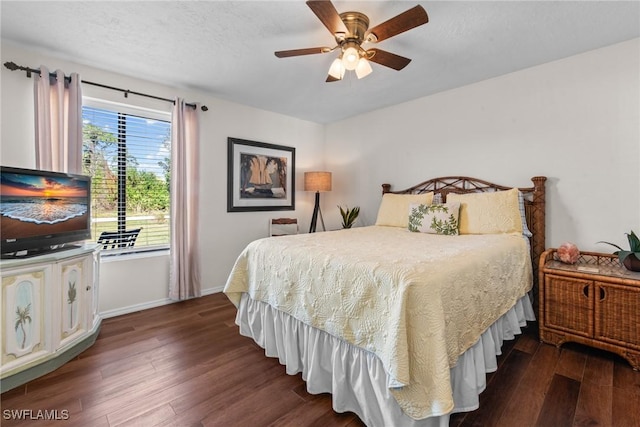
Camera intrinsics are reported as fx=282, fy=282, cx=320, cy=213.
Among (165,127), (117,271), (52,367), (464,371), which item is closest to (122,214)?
(117,271)

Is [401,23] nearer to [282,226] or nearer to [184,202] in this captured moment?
[184,202]

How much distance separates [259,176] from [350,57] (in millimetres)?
2435

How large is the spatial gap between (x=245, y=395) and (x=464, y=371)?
126 centimetres

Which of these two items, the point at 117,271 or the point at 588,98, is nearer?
the point at 588,98

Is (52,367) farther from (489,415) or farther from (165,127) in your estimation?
(489,415)

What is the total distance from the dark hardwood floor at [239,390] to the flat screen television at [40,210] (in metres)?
0.89

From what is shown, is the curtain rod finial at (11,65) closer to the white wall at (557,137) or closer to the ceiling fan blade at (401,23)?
the ceiling fan blade at (401,23)

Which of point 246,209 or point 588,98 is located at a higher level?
point 588,98

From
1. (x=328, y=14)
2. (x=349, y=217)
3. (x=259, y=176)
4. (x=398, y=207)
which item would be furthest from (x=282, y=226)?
(x=328, y=14)

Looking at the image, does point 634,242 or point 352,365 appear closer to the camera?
point 352,365

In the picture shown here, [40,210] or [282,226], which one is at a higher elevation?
[40,210]

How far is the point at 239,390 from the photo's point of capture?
1.74m

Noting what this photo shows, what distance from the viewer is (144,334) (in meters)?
2.47

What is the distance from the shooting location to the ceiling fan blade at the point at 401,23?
1572 millimetres
